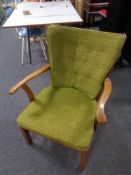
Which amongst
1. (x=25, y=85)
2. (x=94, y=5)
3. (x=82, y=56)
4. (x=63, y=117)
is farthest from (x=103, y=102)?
(x=94, y=5)

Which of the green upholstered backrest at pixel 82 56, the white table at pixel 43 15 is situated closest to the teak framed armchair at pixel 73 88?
the green upholstered backrest at pixel 82 56

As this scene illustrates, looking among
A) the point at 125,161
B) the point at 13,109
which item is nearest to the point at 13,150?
the point at 13,109

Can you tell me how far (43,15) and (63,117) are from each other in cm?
160

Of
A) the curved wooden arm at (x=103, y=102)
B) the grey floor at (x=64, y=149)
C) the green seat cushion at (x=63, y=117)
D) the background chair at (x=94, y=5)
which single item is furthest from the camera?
the background chair at (x=94, y=5)

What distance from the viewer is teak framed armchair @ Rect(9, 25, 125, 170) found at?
1.16m

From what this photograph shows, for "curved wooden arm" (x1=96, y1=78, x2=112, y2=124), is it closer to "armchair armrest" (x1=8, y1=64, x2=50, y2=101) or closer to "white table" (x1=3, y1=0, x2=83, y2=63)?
"armchair armrest" (x1=8, y1=64, x2=50, y2=101)

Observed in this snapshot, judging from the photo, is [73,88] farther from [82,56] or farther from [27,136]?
[27,136]

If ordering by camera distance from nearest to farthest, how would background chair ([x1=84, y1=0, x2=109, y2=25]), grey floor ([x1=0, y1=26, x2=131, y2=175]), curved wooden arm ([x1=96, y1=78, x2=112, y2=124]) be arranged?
1. curved wooden arm ([x1=96, y1=78, x2=112, y2=124])
2. grey floor ([x1=0, y1=26, x2=131, y2=175])
3. background chair ([x1=84, y1=0, x2=109, y2=25])

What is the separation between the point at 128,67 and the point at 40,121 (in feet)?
5.84

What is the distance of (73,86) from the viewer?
1506 millimetres

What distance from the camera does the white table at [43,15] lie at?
206 cm

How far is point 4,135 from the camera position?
1.64 m

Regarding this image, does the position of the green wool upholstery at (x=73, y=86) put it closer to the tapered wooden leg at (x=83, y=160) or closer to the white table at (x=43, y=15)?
the tapered wooden leg at (x=83, y=160)

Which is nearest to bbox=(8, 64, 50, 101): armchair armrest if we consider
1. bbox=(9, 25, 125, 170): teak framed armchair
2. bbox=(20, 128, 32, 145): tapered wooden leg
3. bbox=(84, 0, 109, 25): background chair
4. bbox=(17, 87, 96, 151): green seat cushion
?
bbox=(9, 25, 125, 170): teak framed armchair
